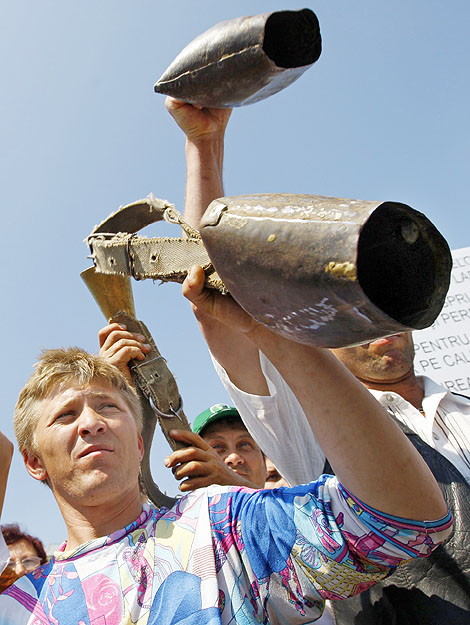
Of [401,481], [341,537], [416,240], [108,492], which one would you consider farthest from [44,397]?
[416,240]

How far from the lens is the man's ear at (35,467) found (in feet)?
6.59

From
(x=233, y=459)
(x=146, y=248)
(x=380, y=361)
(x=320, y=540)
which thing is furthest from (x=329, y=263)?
(x=233, y=459)

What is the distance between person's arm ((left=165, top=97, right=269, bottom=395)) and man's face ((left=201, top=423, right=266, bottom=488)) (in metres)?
1.09

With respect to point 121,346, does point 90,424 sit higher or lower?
lower

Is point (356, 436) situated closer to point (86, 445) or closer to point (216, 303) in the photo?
point (216, 303)

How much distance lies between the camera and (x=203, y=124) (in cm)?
219

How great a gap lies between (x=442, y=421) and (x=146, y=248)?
1371mm

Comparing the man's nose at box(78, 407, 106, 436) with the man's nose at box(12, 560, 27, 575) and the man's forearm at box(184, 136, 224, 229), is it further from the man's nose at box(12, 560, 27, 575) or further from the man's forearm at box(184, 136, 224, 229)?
the man's nose at box(12, 560, 27, 575)

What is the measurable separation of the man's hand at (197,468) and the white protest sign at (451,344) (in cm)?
280

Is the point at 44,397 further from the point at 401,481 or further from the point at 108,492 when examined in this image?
the point at 401,481

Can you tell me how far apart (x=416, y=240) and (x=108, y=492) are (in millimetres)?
1182

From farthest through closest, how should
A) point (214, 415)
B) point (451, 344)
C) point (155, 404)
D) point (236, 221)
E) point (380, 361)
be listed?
1. point (451, 344)
2. point (214, 415)
3. point (380, 361)
4. point (155, 404)
5. point (236, 221)

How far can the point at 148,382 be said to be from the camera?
94.2 inches

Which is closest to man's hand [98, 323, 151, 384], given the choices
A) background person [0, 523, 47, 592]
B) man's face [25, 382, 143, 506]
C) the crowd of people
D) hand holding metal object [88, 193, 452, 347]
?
the crowd of people
